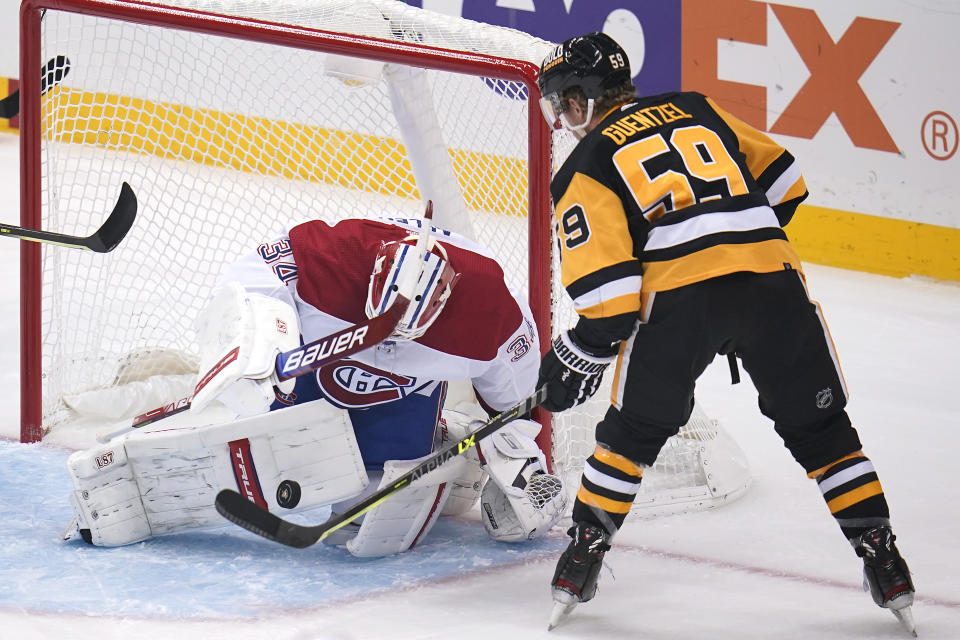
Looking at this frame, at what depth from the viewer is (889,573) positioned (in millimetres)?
2188

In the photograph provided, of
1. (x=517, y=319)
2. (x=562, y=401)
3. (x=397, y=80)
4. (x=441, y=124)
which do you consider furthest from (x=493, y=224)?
(x=562, y=401)

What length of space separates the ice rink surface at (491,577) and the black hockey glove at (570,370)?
0.41m

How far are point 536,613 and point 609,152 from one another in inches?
33.2

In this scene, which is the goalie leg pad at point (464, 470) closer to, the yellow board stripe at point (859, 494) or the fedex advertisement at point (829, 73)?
the yellow board stripe at point (859, 494)

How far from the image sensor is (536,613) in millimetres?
2336

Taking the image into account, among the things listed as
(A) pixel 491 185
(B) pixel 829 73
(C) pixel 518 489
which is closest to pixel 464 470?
(C) pixel 518 489

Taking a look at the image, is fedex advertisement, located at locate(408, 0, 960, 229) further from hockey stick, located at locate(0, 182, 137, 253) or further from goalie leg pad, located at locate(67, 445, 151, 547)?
goalie leg pad, located at locate(67, 445, 151, 547)

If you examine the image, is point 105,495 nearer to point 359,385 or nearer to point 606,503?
point 359,385

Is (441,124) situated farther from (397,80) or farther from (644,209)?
(644,209)

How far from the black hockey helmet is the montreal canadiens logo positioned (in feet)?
2.24

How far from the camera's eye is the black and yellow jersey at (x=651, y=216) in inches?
81.9

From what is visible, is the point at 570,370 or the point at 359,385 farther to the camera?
the point at 359,385

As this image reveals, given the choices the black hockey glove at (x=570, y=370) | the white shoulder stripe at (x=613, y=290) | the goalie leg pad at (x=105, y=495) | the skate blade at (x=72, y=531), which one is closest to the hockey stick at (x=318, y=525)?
the black hockey glove at (x=570, y=370)

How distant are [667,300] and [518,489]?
68cm
